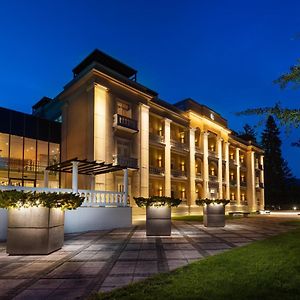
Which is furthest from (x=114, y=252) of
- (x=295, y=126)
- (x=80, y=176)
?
(x=80, y=176)

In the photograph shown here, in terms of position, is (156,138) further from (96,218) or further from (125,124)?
(96,218)

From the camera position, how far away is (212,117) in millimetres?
44375

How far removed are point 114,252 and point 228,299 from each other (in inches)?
225

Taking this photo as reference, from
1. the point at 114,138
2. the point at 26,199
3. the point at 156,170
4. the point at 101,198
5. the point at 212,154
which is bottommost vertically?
the point at 101,198

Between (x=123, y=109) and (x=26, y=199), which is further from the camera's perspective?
(x=123, y=109)

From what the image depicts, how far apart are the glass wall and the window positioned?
715cm

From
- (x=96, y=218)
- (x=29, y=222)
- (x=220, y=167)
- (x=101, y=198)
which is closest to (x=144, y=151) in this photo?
(x=101, y=198)

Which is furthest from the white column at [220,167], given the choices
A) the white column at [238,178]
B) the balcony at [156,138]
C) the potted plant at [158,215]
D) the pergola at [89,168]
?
the potted plant at [158,215]

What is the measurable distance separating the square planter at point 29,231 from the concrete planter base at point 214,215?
11729 mm

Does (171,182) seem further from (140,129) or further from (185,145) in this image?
(140,129)

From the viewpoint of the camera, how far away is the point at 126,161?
28.1m

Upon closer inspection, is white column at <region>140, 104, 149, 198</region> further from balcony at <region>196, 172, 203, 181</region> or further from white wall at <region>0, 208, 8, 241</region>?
white wall at <region>0, 208, 8, 241</region>

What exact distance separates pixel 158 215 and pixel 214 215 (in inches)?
226

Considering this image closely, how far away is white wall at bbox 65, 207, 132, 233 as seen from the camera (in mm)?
16547
